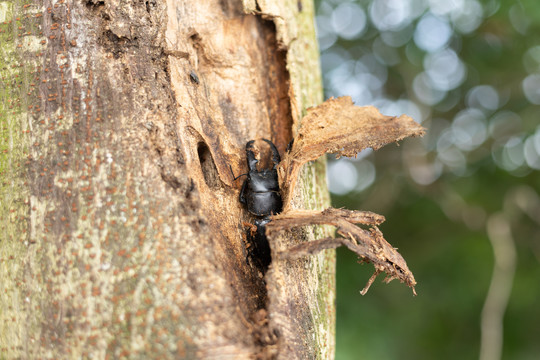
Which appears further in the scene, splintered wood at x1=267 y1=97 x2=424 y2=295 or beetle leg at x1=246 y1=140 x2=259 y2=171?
beetle leg at x1=246 y1=140 x2=259 y2=171

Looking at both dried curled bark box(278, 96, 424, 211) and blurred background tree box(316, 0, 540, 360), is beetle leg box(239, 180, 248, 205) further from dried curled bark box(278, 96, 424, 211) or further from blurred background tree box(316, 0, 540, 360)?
blurred background tree box(316, 0, 540, 360)

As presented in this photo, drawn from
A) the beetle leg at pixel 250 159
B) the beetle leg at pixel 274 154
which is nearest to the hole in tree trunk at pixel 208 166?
the beetle leg at pixel 250 159

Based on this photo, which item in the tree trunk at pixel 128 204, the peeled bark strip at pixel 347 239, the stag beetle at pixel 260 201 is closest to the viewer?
→ the tree trunk at pixel 128 204

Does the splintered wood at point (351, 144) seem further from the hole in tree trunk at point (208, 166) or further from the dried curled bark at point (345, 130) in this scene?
the hole in tree trunk at point (208, 166)

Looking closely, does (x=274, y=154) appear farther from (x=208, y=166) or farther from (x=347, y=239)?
(x=347, y=239)

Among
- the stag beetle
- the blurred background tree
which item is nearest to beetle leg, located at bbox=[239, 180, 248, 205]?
the stag beetle

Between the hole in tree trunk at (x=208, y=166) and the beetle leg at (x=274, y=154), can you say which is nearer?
the hole in tree trunk at (x=208, y=166)
